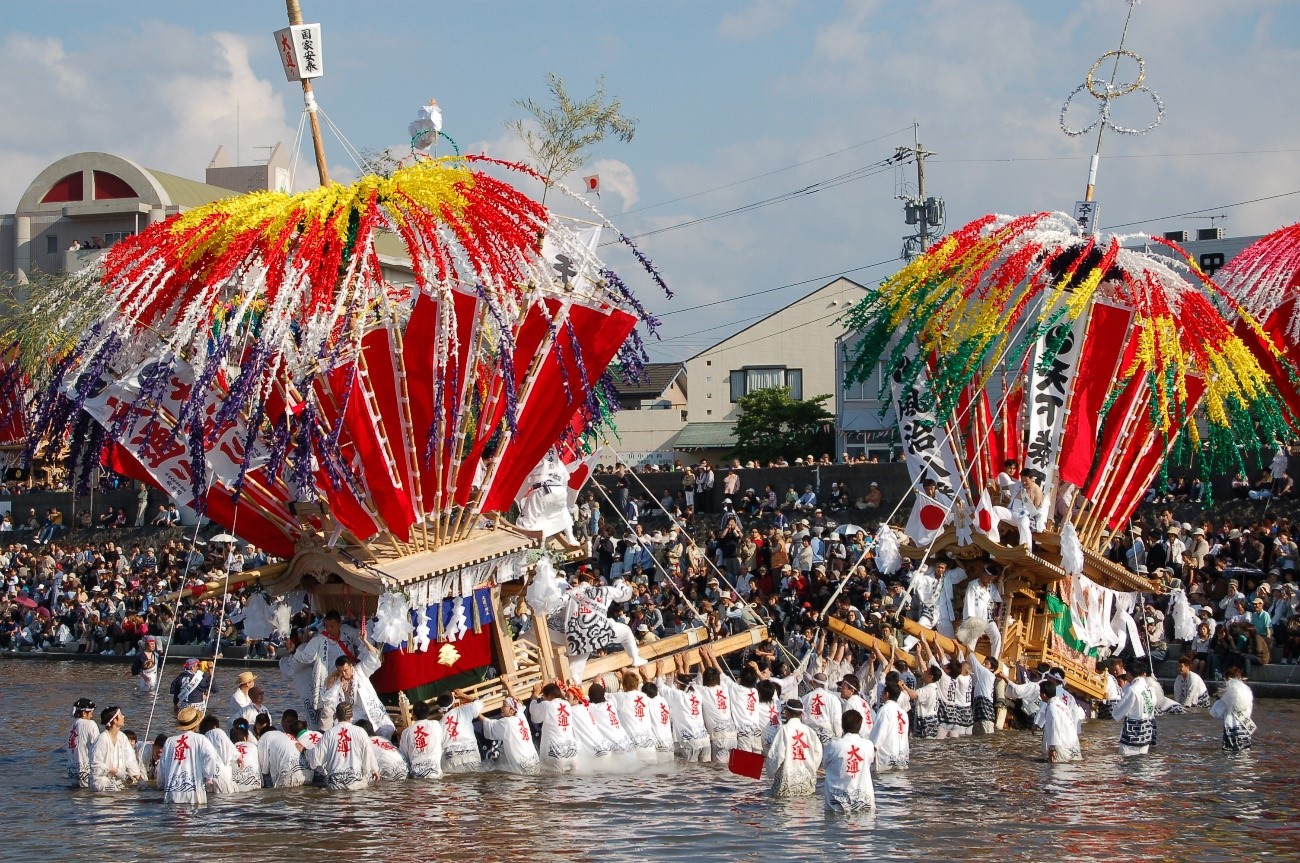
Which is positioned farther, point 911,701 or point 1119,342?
point 1119,342

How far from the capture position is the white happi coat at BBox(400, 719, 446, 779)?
50.3 feet

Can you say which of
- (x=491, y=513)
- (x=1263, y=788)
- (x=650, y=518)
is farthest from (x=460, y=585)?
(x=650, y=518)

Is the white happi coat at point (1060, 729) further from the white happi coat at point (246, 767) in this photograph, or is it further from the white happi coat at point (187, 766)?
the white happi coat at point (187, 766)

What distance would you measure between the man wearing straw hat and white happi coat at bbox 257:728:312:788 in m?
0.50

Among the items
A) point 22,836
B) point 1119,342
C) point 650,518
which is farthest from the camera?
point 650,518

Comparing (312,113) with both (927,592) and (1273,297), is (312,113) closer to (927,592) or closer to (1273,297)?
(927,592)

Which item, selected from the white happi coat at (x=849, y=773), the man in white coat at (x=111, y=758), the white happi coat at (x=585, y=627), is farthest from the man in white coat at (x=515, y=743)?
the white happi coat at (x=849, y=773)

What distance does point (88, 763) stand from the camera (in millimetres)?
15406

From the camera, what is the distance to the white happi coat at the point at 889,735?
49.4ft

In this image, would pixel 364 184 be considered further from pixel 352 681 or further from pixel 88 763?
pixel 88 763

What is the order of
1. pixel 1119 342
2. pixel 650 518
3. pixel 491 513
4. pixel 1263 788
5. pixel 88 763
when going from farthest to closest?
1. pixel 650 518
2. pixel 1119 342
3. pixel 491 513
4. pixel 88 763
5. pixel 1263 788

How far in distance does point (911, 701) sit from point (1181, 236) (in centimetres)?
2439

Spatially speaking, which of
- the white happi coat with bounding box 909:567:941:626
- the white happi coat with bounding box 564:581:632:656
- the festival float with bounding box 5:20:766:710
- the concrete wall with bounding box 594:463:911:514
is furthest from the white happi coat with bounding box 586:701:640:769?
the concrete wall with bounding box 594:463:911:514

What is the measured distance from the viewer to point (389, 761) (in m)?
15.2
